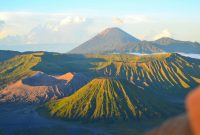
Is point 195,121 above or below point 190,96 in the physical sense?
below

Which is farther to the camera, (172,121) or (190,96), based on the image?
(172,121)

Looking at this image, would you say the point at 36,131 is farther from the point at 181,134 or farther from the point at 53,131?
the point at 181,134

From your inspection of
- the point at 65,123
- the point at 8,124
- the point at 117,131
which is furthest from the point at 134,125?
the point at 8,124

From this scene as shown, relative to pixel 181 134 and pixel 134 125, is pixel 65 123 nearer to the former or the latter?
pixel 134 125

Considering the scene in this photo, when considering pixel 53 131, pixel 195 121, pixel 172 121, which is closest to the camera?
pixel 195 121

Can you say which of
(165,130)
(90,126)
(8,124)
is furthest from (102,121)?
(165,130)

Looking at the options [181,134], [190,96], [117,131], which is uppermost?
[190,96]

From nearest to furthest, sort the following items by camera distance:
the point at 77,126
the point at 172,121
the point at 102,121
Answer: the point at 172,121
the point at 77,126
the point at 102,121
